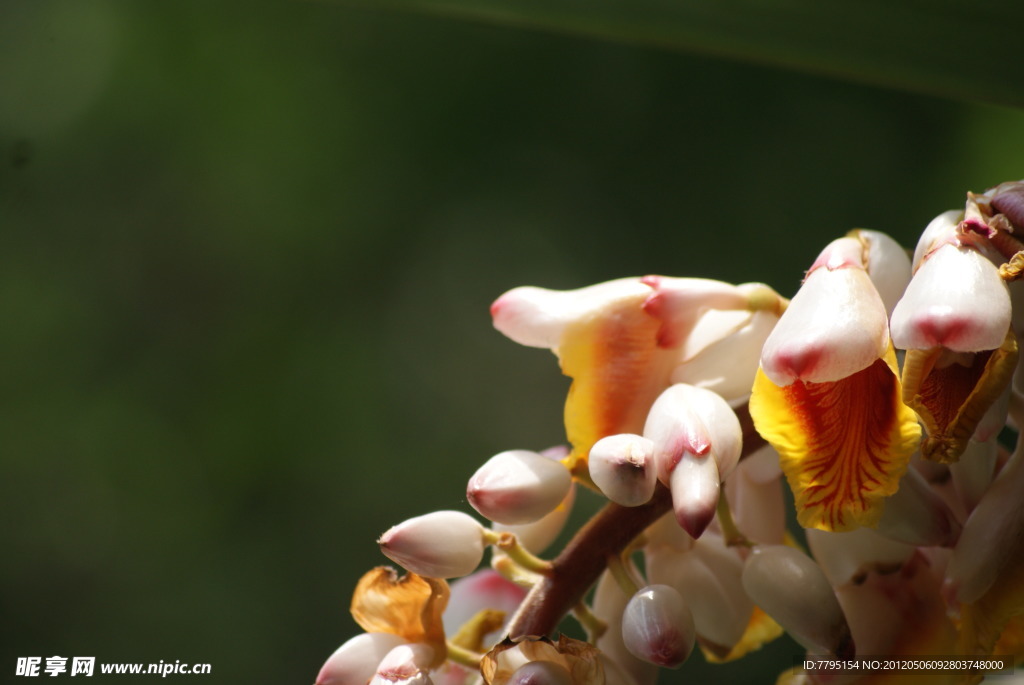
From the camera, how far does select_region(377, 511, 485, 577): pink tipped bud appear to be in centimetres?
34

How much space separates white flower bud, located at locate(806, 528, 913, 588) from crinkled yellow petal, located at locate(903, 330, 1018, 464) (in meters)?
0.10

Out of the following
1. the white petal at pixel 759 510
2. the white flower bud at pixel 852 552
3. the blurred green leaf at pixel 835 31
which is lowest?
the white flower bud at pixel 852 552

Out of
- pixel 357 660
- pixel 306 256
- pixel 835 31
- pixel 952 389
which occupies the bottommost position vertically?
pixel 357 660

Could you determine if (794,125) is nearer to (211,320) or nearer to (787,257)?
(787,257)

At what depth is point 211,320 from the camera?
7.23 ft

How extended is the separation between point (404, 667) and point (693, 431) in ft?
A: 0.42

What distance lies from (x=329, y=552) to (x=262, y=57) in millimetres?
1091

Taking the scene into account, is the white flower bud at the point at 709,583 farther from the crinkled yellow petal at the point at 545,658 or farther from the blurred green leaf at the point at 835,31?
the blurred green leaf at the point at 835,31

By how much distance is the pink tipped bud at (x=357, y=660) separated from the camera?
345 mm

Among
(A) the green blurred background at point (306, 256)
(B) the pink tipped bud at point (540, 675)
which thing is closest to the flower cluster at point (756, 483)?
(B) the pink tipped bud at point (540, 675)

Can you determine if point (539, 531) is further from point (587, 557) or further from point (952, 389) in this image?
point (952, 389)

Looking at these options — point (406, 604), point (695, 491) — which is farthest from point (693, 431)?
point (406, 604)

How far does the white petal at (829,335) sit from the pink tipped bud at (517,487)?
0.31 feet

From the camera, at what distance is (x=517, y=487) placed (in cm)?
35
